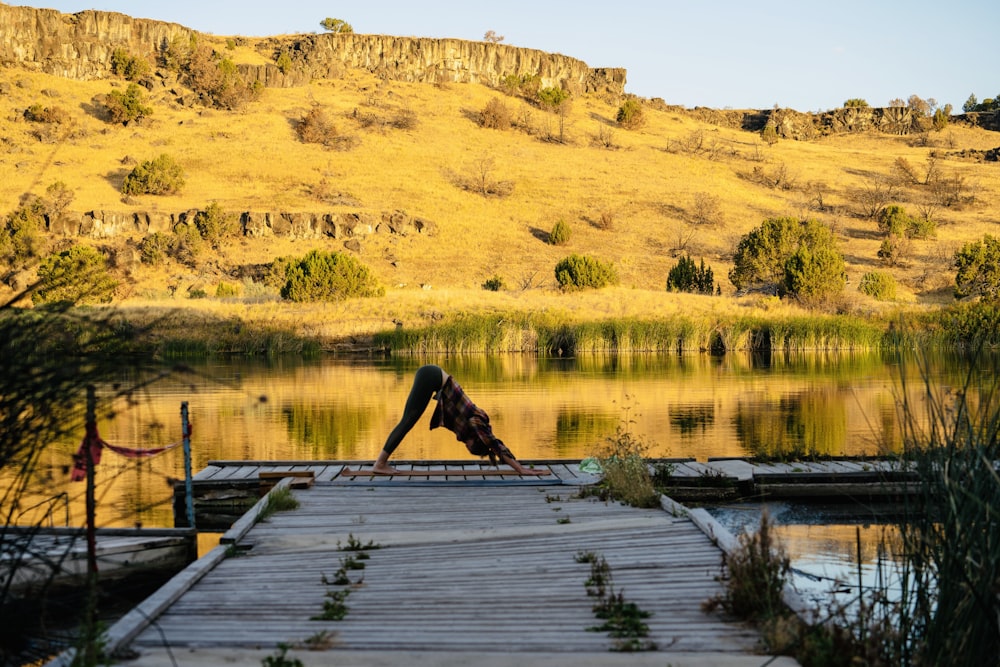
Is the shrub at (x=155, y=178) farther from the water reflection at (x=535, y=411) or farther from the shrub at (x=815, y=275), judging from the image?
the shrub at (x=815, y=275)

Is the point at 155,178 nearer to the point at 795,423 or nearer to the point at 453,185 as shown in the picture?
the point at 453,185

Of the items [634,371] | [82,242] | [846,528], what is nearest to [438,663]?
[846,528]

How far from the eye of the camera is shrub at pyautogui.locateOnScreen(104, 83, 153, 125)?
6550 cm

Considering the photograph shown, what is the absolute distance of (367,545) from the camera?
21.3 feet

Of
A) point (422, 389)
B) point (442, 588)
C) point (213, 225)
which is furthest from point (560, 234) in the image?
point (442, 588)

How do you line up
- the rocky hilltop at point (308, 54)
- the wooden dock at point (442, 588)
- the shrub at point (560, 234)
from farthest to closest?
1. the rocky hilltop at point (308, 54)
2. the shrub at point (560, 234)
3. the wooden dock at point (442, 588)

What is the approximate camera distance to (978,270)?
40.0m

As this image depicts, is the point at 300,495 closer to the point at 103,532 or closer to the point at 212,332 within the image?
the point at 103,532

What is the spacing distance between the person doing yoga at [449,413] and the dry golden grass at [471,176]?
23.9 m

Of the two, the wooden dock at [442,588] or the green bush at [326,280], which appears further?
the green bush at [326,280]

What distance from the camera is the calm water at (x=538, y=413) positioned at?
1308 centimetres

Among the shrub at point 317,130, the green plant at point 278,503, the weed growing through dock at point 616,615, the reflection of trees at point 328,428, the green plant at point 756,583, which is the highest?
the shrub at point 317,130

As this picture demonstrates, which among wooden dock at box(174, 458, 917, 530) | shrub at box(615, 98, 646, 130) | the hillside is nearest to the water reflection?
wooden dock at box(174, 458, 917, 530)

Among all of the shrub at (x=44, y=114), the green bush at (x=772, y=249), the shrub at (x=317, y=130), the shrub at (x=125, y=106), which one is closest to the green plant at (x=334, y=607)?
the green bush at (x=772, y=249)
